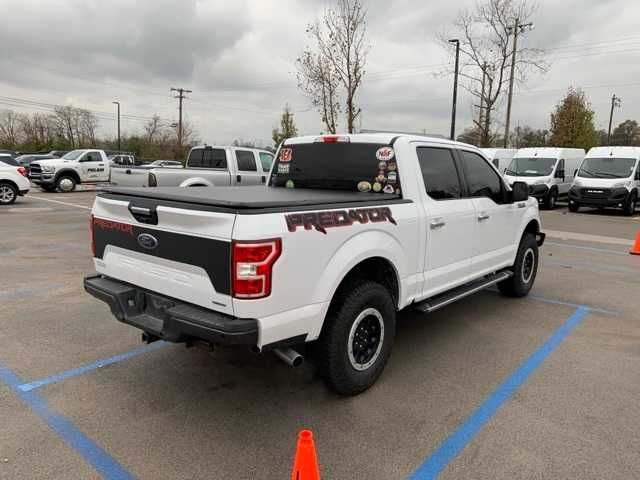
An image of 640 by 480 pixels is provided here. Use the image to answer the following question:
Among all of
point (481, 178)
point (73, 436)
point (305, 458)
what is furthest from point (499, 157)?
point (305, 458)

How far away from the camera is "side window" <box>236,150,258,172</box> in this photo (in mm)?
13086

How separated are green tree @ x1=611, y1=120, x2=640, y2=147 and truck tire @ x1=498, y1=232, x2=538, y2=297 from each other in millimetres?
70400

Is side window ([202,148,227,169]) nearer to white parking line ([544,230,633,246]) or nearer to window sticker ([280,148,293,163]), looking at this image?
window sticker ([280,148,293,163])

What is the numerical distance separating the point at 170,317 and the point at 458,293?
274cm

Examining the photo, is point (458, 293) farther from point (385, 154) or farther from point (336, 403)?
Answer: point (336, 403)

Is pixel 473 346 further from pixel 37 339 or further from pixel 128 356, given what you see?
pixel 37 339

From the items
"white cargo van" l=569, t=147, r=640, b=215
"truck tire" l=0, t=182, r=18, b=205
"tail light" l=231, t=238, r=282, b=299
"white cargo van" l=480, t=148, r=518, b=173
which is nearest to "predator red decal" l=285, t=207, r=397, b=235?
"tail light" l=231, t=238, r=282, b=299

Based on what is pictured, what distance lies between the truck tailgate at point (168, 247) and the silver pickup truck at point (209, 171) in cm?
815

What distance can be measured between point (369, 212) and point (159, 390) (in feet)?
6.73

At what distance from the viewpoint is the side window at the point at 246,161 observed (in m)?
13.1

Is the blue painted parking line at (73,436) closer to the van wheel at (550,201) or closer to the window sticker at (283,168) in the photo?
the window sticker at (283,168)

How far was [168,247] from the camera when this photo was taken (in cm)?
300

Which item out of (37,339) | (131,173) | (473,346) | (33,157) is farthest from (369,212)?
(33,157)

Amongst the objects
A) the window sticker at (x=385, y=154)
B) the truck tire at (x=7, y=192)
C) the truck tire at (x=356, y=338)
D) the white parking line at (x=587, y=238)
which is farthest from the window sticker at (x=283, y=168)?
the truck tire at (x=7, y=192)
